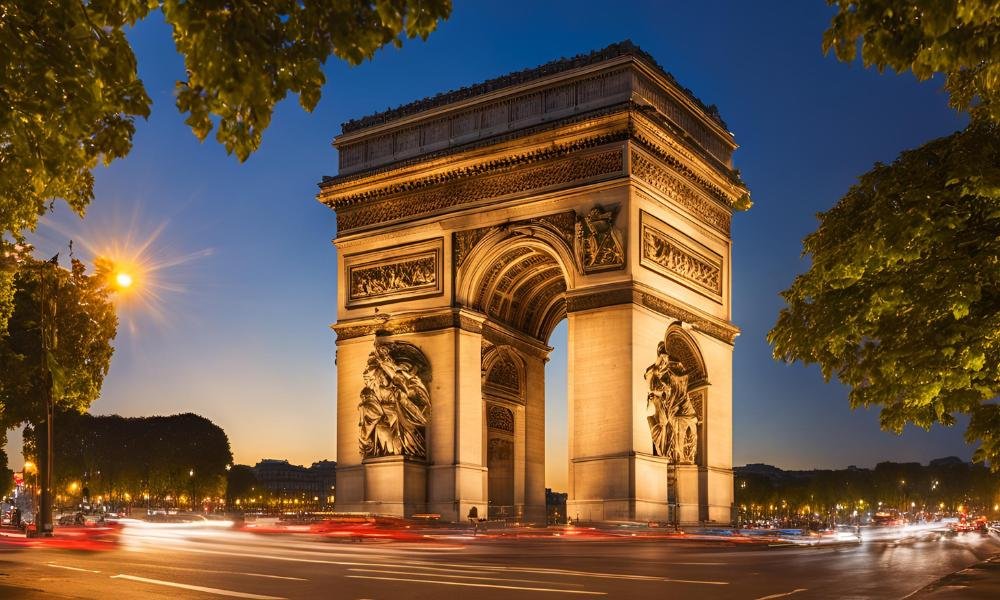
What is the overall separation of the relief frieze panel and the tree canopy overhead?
81.3 ft

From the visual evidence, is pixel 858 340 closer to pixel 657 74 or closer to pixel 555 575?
pixel 555 575

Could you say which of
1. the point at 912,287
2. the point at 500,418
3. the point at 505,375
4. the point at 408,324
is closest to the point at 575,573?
the point at 912,287

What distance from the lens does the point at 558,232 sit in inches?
1417

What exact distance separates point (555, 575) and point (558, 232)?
64.2 feet

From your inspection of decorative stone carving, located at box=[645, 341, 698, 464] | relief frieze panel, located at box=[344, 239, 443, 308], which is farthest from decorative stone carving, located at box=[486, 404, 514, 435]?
decorative stone carving, located at box=[645, 341, 698, 464]

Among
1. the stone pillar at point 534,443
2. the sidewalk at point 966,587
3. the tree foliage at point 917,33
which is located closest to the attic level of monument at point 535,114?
the stone pillar at point 534,443

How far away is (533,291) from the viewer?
4147 cm

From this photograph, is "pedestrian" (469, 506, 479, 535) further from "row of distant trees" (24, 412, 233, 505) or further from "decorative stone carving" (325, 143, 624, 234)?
"row of distant trees" (24, 412, 233, 505)

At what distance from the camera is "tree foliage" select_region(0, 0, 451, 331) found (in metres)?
7.39

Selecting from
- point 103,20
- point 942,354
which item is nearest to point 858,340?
point 942,354

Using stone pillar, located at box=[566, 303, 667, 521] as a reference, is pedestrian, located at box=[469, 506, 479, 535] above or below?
below

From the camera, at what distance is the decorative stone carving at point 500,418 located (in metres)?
41.1

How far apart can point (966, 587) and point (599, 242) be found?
65.3ft

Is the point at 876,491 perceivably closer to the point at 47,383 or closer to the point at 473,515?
the point at 473,515
